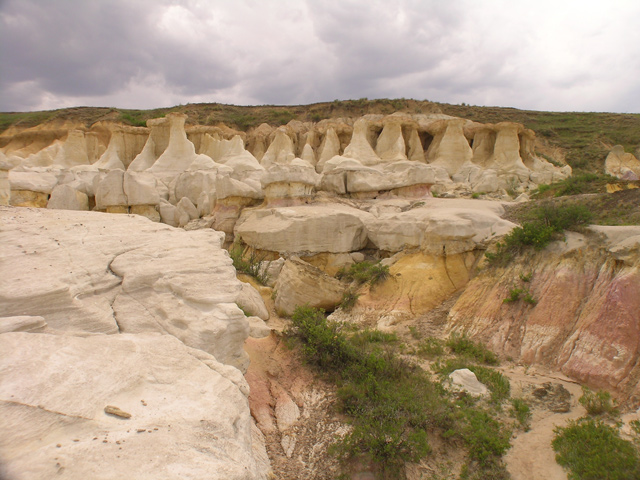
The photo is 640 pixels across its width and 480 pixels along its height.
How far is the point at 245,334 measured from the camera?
11.6 ft

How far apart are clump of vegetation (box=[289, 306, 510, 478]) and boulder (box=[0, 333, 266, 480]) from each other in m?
1.88

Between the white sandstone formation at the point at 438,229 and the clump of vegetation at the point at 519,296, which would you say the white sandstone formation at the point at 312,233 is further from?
the clump of vegetation at the point at 519,296

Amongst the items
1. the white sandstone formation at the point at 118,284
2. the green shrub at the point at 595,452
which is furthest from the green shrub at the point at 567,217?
the white sandstone formation at the point at 118,284

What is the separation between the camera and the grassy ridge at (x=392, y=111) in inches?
1180

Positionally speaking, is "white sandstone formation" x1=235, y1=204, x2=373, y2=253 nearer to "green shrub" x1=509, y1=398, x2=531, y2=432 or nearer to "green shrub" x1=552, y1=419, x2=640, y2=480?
"green shrub" x1=509, y1=398, x2=531, y2=432

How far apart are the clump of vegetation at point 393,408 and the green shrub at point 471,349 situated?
0.52 metres

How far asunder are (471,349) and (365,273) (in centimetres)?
333

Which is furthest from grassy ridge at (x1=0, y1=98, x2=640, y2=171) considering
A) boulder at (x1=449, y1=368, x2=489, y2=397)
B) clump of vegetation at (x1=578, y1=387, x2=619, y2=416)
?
boulder at (x1=449, y1=368, x2=489, y2=397)

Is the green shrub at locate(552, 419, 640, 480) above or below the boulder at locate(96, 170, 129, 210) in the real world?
below

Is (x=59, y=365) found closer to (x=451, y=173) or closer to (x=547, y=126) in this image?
(x=451, y=173)

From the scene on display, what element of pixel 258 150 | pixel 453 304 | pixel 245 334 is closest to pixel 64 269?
pixel 245 334

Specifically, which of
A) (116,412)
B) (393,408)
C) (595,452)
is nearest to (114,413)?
(116,412)

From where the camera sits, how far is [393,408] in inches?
167

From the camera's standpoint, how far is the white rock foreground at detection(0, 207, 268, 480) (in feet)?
5.86
